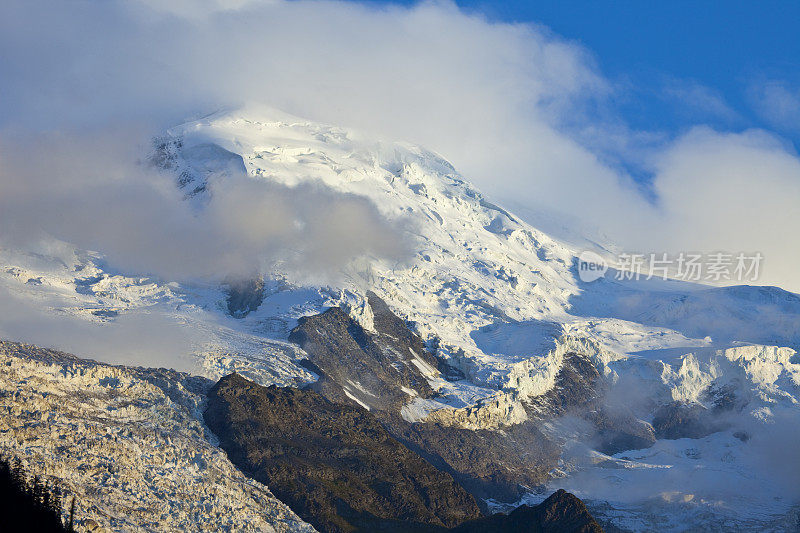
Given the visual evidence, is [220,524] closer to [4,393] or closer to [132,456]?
[132,456]

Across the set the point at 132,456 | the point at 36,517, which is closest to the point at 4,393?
the point at 132,456

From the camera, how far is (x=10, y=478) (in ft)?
519

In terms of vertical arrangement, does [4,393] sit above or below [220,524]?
above

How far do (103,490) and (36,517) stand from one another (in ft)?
138

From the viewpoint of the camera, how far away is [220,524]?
194 meters

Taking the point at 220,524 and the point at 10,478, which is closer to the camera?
the point at 10,478

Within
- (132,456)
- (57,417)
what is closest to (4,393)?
(57,417)

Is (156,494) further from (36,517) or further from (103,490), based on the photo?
(36,517)

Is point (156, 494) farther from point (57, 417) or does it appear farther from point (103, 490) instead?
point (57, 417)

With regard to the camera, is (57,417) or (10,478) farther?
(57,417)

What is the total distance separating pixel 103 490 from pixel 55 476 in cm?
879

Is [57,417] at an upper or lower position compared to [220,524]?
upper

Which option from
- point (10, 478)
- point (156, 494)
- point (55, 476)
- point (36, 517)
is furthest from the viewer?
point (156, 494)

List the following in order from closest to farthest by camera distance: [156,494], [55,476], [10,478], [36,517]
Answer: [36,517], [10,478], [55,476], [156,494]
